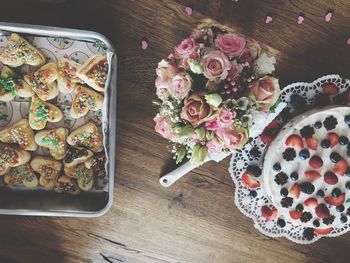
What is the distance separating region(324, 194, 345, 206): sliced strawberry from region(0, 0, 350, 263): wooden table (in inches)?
10.5

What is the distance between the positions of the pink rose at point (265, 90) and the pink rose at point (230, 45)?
100mm

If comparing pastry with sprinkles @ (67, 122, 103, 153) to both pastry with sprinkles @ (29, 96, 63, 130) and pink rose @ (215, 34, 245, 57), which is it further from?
pink rose @ (215, 34, 245, 57)

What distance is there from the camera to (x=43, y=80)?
5.32 feet

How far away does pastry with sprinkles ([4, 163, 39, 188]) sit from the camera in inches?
67.6

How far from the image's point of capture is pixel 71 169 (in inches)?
67.9

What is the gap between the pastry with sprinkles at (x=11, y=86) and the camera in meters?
1.61

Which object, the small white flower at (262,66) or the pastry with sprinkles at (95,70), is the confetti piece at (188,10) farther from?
the small white flower at (262,66)

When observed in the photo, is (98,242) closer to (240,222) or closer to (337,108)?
(240,222)

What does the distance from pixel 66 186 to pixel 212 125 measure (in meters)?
0.69

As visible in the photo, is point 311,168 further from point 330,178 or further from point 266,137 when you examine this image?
point 266,137

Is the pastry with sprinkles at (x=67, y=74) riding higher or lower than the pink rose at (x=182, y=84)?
lower

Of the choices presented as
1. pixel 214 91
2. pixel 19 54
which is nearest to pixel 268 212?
pixel 214 91

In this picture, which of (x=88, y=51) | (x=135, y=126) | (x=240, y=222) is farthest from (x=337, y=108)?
(x=88, y=51)

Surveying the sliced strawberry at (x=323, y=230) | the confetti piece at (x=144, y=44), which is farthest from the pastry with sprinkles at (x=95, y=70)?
the sliced strawberry at (x=323, y=230)
